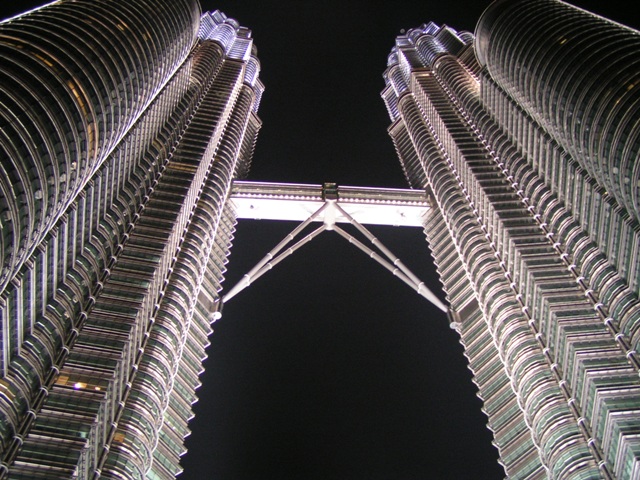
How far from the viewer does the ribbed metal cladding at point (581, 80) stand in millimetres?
51781

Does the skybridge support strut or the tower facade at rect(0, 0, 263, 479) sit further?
the skybridge support strut

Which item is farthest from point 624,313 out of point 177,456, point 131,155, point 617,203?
point 131,155

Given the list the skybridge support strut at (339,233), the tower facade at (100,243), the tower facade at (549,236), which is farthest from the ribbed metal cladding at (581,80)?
the tower facade at (100,243)

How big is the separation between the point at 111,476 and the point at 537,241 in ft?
140

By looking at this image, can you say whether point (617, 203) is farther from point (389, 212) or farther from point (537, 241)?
point (389, 212)

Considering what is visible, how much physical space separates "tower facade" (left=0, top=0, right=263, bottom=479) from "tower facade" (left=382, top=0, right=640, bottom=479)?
27848 millimetres

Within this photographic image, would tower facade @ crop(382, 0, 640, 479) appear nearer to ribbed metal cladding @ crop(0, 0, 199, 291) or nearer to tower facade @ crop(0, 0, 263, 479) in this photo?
tower facade @ crop(0, 0, 263, 479)

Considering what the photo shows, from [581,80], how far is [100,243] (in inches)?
1596

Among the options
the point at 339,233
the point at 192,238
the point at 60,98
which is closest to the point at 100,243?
the point at 192,238

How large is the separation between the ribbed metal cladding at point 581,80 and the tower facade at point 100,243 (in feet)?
106

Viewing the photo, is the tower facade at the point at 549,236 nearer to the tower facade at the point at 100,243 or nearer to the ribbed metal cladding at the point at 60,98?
the tower facade at the point at 100,243

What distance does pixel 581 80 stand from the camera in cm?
5747

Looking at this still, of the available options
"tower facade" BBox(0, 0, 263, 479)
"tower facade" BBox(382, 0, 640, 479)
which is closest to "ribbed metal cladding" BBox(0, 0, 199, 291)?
"tower facade" BBox(0, 0, 263, 479)

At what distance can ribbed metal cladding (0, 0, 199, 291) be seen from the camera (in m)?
40.8
